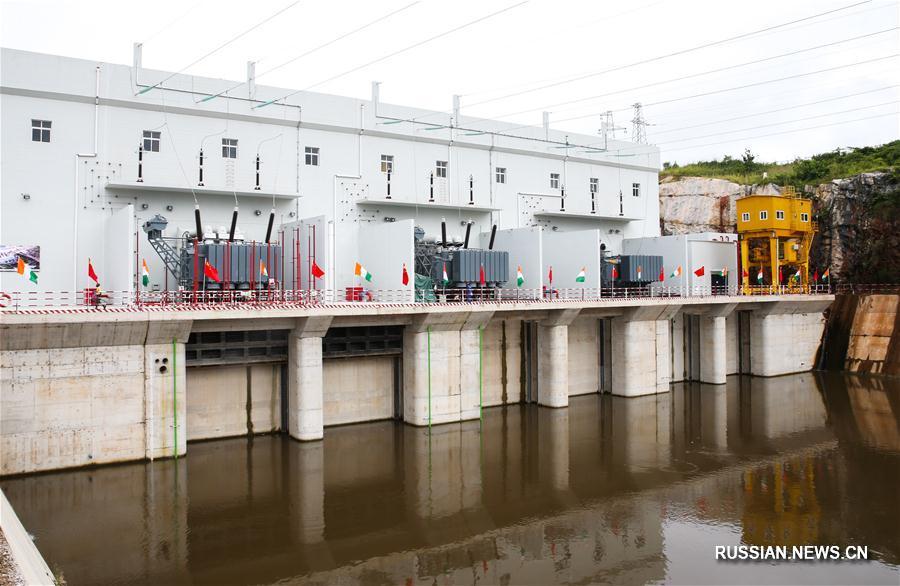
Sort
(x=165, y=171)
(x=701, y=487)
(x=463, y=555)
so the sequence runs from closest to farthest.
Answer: (x=463, y=555) → (x=701, y=487) → (x=165, y=171)

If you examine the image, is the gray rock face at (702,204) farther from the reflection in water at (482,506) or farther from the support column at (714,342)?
the reflection in water at (482,506)

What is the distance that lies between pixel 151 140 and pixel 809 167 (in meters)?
58.7

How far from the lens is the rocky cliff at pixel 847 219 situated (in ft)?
175

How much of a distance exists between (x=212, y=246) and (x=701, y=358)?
32.3m

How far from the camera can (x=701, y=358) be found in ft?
150

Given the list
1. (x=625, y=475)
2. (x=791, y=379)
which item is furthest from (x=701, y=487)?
(x=791, y=379)

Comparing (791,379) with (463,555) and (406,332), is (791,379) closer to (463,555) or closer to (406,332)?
(406,332)

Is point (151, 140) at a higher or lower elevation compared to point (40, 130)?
higher

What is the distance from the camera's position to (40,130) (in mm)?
27891

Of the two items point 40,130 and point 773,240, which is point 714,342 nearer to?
point 773,240

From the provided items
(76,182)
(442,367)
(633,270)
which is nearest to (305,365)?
(442,367)

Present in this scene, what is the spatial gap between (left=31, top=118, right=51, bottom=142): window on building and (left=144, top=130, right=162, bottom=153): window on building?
12.1ft

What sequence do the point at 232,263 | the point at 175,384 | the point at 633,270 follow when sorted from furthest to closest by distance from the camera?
the point at 633,270 < the point at 232,263 < the point at 175,384

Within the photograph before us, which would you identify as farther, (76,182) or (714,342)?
(714,342)
